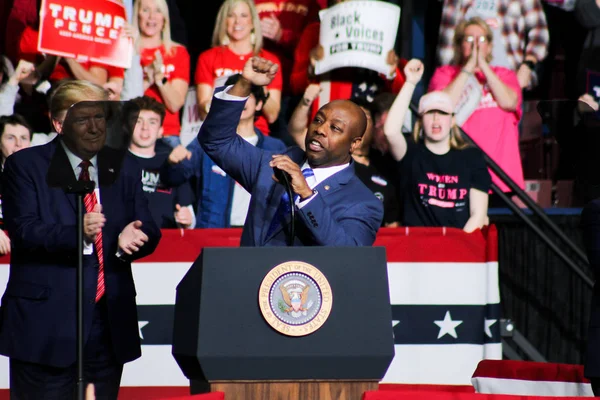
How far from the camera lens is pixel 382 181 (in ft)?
21.1

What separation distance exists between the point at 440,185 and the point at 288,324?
11.7 ft

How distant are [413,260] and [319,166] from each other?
203 centimetres

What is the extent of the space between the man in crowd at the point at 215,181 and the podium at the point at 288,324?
3.35 m

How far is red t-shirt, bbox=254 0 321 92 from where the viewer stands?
7930mm

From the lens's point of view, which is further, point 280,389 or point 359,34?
point 359,34

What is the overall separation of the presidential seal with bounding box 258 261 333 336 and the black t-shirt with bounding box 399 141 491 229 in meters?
3.45

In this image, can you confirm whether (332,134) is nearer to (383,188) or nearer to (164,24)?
(383,188)

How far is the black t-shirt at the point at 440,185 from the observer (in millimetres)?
6309

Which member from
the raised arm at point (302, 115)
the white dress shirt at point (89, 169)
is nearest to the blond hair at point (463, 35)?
the raised arm at point (302, 115)

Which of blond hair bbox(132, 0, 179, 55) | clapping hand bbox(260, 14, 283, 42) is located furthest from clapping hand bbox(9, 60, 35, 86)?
clapping hand bbox(260, 14, 283, 42)

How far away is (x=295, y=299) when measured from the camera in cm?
292

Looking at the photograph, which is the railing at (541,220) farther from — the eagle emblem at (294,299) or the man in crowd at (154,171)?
the eagle emblem at (294,299)

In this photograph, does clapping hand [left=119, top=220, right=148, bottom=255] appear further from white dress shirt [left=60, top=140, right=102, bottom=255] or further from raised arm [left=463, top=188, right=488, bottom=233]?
raised arm [left=463, top=188, right=488, bottom=233]

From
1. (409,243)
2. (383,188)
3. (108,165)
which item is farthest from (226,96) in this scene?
(383,188)
